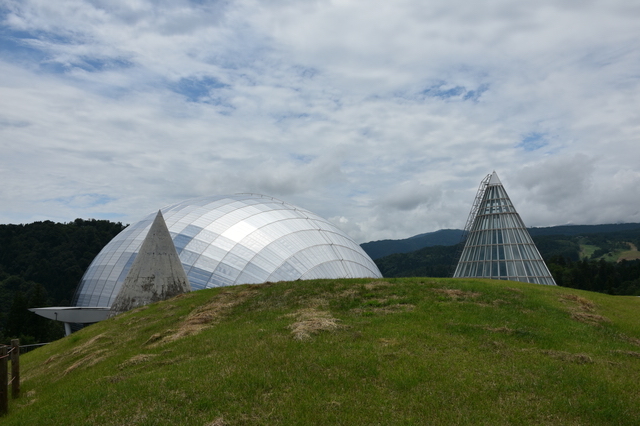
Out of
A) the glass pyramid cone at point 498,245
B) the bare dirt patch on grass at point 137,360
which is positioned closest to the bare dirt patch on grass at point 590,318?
the bare dirt patch on grass at point 137,360

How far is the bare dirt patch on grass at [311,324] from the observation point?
14259 millimetres

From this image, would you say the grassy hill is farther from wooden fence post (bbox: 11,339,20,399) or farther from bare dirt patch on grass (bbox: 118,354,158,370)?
wooden fence post (bbox: 11,339,20,399)

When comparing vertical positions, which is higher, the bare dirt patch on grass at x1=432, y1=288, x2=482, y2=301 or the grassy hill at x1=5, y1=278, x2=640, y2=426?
the bare dirt patch on grass at x1=432, y1=288, x2=482, y2=301

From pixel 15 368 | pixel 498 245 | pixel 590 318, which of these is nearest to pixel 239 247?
pixel 15 368

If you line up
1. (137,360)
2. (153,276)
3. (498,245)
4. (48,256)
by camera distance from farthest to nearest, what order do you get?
(48,256)
(498,245)
(153,276)
(137,360)

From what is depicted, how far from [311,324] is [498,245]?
40635 mm

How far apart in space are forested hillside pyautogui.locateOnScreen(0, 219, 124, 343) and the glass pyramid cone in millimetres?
70220

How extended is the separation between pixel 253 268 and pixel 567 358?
24.7 meters

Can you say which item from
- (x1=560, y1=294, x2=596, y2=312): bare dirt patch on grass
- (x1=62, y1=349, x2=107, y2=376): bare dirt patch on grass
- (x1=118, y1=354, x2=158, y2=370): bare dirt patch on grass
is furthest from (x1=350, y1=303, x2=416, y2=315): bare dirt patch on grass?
(x1=62, y1=349, x2=107, y2=376): bare dirt patch on grass

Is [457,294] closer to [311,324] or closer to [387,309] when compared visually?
[387,309]

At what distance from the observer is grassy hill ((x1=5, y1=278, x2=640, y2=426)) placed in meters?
9.43

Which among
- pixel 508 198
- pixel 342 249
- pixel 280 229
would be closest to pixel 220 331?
pixel 280 229

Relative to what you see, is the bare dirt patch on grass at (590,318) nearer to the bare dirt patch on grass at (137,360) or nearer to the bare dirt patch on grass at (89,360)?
the bare dirt patch on grass at (137,360)

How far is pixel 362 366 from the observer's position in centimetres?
1146
